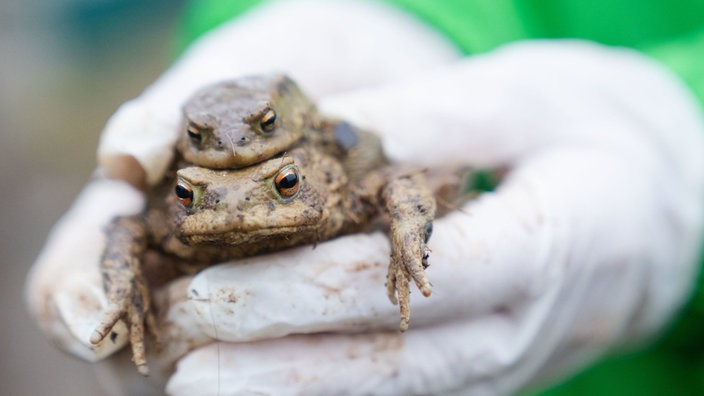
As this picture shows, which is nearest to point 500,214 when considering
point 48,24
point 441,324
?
point 441,324

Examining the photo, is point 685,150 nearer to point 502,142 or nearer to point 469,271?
point 502,142

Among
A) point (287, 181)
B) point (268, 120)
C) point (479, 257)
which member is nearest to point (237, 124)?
point (268, 120)

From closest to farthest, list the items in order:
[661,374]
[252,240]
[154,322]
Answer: [252,240], [154,322], [661,374]

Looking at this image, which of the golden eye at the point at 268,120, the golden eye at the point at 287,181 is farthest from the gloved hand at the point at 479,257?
the golden eye at the point at 268,120

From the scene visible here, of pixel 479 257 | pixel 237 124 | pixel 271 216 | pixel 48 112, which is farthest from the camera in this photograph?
pixel 48 112

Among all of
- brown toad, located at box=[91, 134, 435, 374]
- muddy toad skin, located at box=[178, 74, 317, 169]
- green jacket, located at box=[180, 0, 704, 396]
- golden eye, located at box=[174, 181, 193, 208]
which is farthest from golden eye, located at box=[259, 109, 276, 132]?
green jacket, located at box=[180, 0, 704, 396]

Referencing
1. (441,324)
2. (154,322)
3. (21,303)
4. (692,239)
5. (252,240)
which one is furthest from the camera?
(21,303)

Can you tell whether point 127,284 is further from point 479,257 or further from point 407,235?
point 479,257
